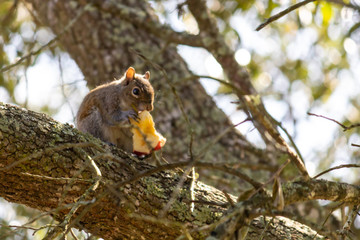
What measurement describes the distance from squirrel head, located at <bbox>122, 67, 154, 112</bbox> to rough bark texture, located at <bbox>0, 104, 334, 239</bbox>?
1360 millimetres

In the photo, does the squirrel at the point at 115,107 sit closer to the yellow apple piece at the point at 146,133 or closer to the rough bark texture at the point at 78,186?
the yellow apple piece at the point at 146,133

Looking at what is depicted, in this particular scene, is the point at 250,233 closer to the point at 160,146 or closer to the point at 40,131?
the point at 160,146

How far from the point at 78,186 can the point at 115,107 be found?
172cm

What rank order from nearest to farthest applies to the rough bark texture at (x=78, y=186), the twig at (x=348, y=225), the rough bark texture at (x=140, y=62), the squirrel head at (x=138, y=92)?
the twig at (x=348, y=225) → the rough bark texture at (x=78, y=186) → the squirrel head at (x=138, y=92) → the rough bark texture at (x=140, y=62)

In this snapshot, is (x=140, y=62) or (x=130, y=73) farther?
(x=140, y=62)

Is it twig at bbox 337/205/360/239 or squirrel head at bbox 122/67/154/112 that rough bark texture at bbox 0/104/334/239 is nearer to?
twig at bbox 337/205/360/239

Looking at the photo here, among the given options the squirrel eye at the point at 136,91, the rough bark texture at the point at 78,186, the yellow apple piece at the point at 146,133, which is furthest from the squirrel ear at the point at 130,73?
the rough bark texture at the point at 78,186

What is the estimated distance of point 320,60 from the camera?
7.02m

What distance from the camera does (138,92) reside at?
13.6ft

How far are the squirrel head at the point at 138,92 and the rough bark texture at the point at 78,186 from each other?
136 cm

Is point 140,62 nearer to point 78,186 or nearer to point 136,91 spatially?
point 136,91

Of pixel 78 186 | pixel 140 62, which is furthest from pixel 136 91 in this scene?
pixel 78 186

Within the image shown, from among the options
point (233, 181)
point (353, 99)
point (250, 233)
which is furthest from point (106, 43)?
point (353, 99)

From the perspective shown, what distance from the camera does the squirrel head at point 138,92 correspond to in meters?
4.08
